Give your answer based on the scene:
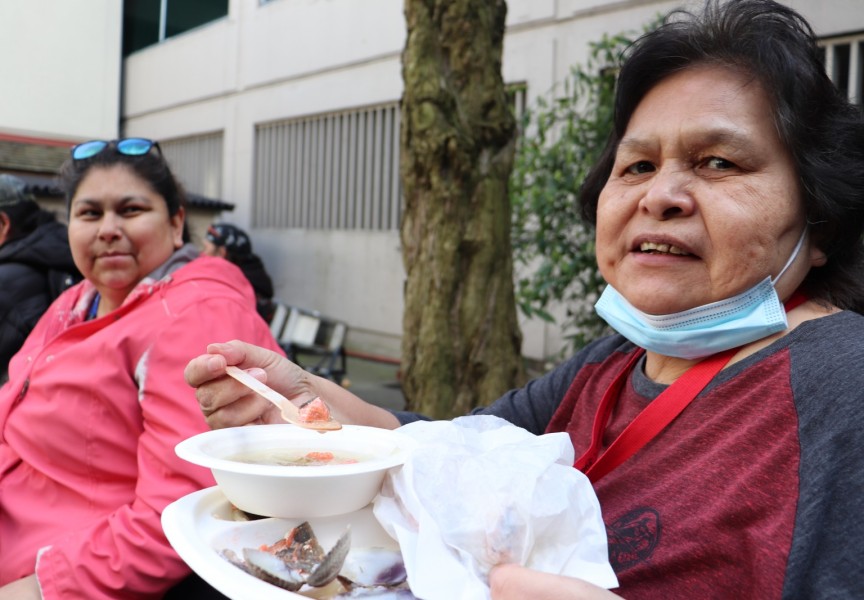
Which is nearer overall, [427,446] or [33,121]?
[427,446]

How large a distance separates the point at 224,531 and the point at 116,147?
197cm

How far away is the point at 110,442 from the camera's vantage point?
2.23m

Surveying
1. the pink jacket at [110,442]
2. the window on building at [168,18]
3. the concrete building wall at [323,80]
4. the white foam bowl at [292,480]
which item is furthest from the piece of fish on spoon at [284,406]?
the window on building at [168,18]

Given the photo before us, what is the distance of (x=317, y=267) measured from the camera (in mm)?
12023

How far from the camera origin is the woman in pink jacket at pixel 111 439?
2.04m

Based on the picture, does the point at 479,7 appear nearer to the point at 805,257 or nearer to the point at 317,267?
the point at 805,257

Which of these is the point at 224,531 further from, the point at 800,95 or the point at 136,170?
the point at 136,170

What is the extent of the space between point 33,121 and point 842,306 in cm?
642

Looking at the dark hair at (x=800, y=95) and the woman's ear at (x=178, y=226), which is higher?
the dark hair at (x=800, y=95)

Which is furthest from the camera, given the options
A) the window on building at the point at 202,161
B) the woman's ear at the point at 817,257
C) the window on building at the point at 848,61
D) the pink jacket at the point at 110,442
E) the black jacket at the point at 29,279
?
the window on building at the point at 202,161

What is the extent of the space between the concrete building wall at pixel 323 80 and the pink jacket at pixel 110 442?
6420 mm

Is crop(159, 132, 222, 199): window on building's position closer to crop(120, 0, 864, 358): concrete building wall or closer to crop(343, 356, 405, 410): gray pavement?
crop(120, 0, 864, 358): concrete building wall

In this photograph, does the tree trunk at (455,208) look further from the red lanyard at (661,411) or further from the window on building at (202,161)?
the window on building at (202,161)

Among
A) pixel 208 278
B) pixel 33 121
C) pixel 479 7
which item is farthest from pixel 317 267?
pixel 208 278
